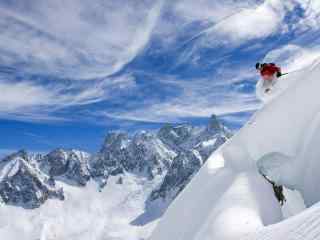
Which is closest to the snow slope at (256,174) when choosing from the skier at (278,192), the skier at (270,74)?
the skier at (278,192)

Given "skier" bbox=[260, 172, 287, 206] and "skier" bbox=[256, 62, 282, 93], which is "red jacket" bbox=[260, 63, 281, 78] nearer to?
"skier" bbox=[256, 62, 282, 93]

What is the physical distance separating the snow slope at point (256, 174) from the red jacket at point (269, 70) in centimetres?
702

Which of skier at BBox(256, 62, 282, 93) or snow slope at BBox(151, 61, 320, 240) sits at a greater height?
skier at BBox(256, 62, 282, 93)

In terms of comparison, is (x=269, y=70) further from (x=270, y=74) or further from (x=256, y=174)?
(x=256, y=174)

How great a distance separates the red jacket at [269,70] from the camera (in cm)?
2902

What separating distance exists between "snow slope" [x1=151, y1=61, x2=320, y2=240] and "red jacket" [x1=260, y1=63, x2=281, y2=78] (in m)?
7.02

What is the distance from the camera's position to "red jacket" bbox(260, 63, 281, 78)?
29.0m

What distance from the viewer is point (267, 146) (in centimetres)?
2047

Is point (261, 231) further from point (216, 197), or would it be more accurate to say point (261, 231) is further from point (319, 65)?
point (319, 65)

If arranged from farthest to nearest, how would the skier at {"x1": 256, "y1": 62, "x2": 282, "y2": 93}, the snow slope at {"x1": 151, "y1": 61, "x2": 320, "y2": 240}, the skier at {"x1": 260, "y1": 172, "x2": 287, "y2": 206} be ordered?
the skier at {"x1": 256, "y1": 62, "x2": 282, "y2": 93} → the skier at {"x1": 260, "y1": 172, "x2": 287, "y2": 206} → the snow slope at {"x1": 151, "y1": 61, "x2": 320, "y2": 240}

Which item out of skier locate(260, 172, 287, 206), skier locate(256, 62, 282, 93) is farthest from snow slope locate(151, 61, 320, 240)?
skier locate(256, 62, 282, 93)

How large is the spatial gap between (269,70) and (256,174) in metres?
12.2

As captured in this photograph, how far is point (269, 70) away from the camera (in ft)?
95.5

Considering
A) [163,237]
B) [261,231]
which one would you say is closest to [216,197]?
[163,237]
